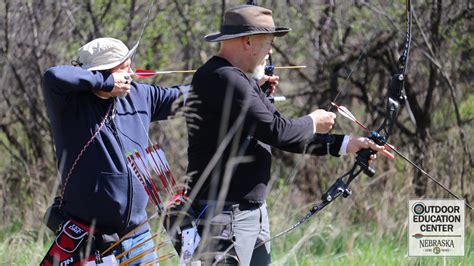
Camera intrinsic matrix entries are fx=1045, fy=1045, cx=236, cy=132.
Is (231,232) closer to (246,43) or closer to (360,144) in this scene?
(360,144)

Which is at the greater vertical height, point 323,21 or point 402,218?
point 323,21

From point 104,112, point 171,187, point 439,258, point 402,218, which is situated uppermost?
point 104,112

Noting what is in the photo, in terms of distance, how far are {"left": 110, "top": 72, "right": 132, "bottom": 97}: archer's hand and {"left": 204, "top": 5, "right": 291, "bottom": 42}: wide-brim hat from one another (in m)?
0.43

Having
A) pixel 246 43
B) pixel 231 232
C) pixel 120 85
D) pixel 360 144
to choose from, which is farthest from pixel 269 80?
pixel 231 232

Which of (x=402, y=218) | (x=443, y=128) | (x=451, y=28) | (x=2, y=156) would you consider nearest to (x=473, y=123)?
(x=443, y=128)

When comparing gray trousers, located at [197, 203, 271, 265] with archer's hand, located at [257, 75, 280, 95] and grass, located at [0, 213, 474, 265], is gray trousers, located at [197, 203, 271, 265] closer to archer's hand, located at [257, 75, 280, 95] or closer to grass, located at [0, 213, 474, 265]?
archer's hand, located at [257, 75, 280, 95]

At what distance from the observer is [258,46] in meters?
4.54

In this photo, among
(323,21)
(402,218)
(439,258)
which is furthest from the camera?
(323,21)

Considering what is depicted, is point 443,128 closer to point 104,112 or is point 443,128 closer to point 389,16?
point 389,16

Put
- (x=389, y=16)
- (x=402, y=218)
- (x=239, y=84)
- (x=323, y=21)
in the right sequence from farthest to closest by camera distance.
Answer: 1. (x=323, y=21)
2. (x=389, y=16)
3. (x=402, y=218)
4. (x=239, y=84)

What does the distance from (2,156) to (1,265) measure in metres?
4.24

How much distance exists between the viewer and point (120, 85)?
4.57 m

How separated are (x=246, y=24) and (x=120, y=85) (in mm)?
613

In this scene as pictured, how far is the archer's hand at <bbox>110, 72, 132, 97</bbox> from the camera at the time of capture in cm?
456
